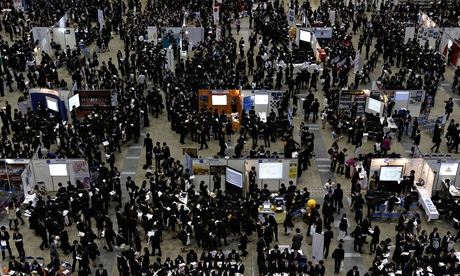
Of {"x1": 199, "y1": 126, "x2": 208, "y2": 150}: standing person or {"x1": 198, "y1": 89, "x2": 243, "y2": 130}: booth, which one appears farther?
{"x1": 198, "y1": 89, "x2": 243, "y2": 130}: booth

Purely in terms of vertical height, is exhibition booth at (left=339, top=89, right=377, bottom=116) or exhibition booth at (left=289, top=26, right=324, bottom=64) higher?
exhibition booth at (left=289, top=26, right=324, bottom=64)

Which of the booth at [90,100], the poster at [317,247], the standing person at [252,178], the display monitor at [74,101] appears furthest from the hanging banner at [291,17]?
the poster at [317,247]

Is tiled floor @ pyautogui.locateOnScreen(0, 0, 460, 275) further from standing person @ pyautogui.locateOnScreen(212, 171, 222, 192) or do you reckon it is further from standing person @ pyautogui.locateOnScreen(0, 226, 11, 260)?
standing person @ pyautogui.locateOnScreen(212, 171, 222, 192)

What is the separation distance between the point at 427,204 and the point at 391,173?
195 cm

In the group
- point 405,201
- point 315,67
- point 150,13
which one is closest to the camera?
point 405,201

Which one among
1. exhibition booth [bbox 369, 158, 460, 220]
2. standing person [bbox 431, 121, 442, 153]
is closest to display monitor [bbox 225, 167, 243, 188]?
exhibition booth [bbox 369, 158, 460, 220]

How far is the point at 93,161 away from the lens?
2659 cm

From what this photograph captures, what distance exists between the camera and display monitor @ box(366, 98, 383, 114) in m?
31.1

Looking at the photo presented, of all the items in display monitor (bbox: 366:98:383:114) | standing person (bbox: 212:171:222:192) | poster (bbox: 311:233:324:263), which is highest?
display monitor (bbox: 366:98:383:114)

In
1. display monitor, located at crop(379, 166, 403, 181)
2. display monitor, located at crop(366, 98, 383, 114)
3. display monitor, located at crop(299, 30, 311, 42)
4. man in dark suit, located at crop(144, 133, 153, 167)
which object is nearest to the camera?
display monitor, located at crop(379, 166, 403, 181)

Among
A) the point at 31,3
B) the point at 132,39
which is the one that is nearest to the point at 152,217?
the point at 132,39

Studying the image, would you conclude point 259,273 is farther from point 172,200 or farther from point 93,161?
point 93,161

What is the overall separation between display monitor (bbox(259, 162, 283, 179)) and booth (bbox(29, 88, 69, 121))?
11641mm

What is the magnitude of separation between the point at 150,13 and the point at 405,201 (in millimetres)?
25939
